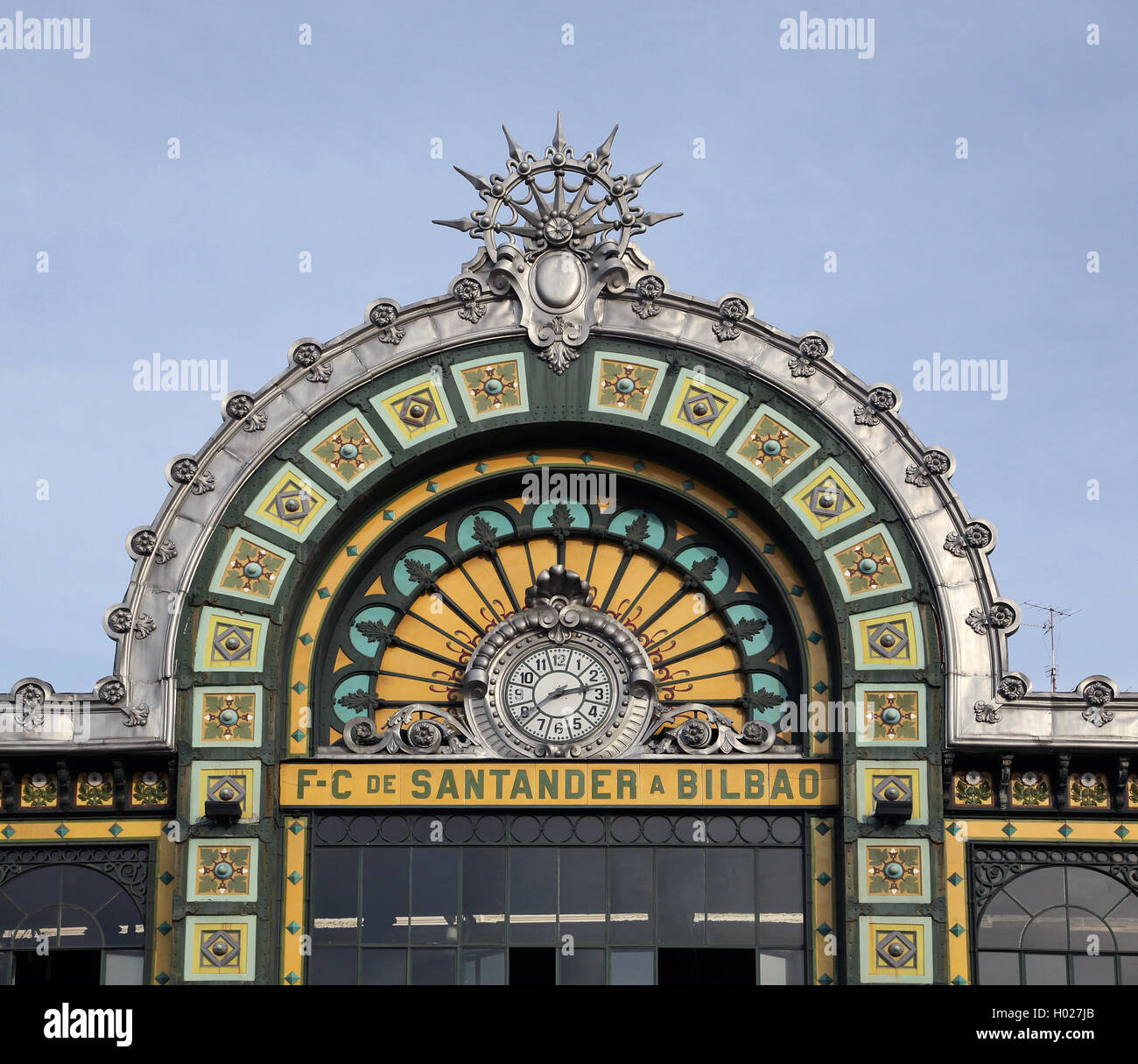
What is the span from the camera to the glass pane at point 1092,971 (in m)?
34.4

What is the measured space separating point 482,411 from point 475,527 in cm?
198

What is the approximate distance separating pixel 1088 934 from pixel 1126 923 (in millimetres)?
646

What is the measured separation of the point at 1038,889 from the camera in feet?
114

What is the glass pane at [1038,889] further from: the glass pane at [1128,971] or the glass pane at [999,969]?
the glass pane at [1128,971]

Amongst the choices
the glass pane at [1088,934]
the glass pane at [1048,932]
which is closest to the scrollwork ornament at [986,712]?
the glass pane at [1048,932]

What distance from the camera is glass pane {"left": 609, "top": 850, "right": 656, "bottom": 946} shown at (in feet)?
114

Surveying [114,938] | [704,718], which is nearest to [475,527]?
[704,718]

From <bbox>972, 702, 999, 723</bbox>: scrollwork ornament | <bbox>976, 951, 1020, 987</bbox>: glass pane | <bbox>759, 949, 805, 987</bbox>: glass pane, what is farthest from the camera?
<bbox>972, 702, 999, 723</bbox>: scrollwork ornament

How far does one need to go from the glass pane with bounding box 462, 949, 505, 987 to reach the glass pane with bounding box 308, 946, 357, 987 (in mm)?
1759

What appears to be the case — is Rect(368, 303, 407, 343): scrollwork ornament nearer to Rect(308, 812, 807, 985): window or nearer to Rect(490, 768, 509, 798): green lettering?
Rect(490, 768, 509, 798): green lettering

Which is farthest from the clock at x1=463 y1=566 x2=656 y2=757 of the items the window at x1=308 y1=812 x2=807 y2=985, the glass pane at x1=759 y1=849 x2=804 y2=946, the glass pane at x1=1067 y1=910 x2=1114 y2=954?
the glass pane at x1=1067 y1=910 x2=1114 y2=954

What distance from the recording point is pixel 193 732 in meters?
35.0
